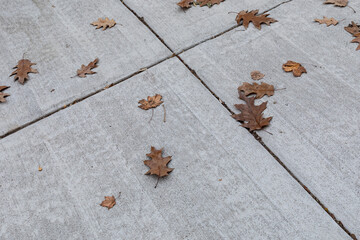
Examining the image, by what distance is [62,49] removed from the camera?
3.34 metres

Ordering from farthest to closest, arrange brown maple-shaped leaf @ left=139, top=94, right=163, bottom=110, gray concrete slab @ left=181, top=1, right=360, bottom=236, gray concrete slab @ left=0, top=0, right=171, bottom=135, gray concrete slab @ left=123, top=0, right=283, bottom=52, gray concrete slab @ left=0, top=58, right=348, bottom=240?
1. gray concrete slab @ left=123, top=0, right=283, bottom=52
2. gray concrete slab @ left=0, top=0, right=171, bottom=135
3. brown maple-shaped leaf @ left=139, top=94, right=163, bottom=110
4. gray concrete slab @ left=181, top=1, right=360, bottom=236
5. gray concrete slab @ left=0, top=58, right=348, bottom=240

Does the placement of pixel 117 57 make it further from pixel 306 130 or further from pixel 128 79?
pixel 306 130

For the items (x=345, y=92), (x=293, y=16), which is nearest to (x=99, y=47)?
(x=293, y=16)

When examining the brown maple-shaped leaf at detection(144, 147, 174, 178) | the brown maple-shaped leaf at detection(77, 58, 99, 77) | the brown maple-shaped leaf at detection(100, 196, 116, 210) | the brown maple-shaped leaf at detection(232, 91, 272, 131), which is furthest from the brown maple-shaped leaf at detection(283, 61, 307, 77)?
the brown maple-shaped leaf at detection(100, 196, 116, 210)

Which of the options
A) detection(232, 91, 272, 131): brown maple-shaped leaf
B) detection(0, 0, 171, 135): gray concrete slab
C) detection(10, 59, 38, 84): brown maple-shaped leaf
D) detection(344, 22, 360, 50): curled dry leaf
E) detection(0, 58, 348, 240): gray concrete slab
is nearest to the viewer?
detection(0, 58, 348, 240): gray concrete slab

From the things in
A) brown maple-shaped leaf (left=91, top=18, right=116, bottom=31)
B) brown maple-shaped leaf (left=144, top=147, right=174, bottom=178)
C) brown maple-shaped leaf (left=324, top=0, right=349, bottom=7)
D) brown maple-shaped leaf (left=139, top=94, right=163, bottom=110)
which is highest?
brown maple-shaped leaf (left=324, top=0, right=349, bottom=7)

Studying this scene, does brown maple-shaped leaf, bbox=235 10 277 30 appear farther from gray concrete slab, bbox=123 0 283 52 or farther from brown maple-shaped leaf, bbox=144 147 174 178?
brown maple-shaped leaf, bbox=144 147 174 178

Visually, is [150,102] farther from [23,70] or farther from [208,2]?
[208,2]

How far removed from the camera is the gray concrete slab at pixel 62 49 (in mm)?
2930

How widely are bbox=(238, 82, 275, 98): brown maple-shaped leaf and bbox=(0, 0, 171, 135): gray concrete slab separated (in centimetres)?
81

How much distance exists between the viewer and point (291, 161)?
2449 millimetres

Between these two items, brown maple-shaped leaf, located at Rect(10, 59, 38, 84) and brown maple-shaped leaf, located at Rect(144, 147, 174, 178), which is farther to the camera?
brown maple-shaped leaf, located at Rect(10, 59, 38, 84)

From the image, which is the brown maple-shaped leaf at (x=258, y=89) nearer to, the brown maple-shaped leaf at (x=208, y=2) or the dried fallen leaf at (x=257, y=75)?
the dried fallen leaf at (x=257, y=75)

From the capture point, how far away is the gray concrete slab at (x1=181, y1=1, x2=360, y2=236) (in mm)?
2373
